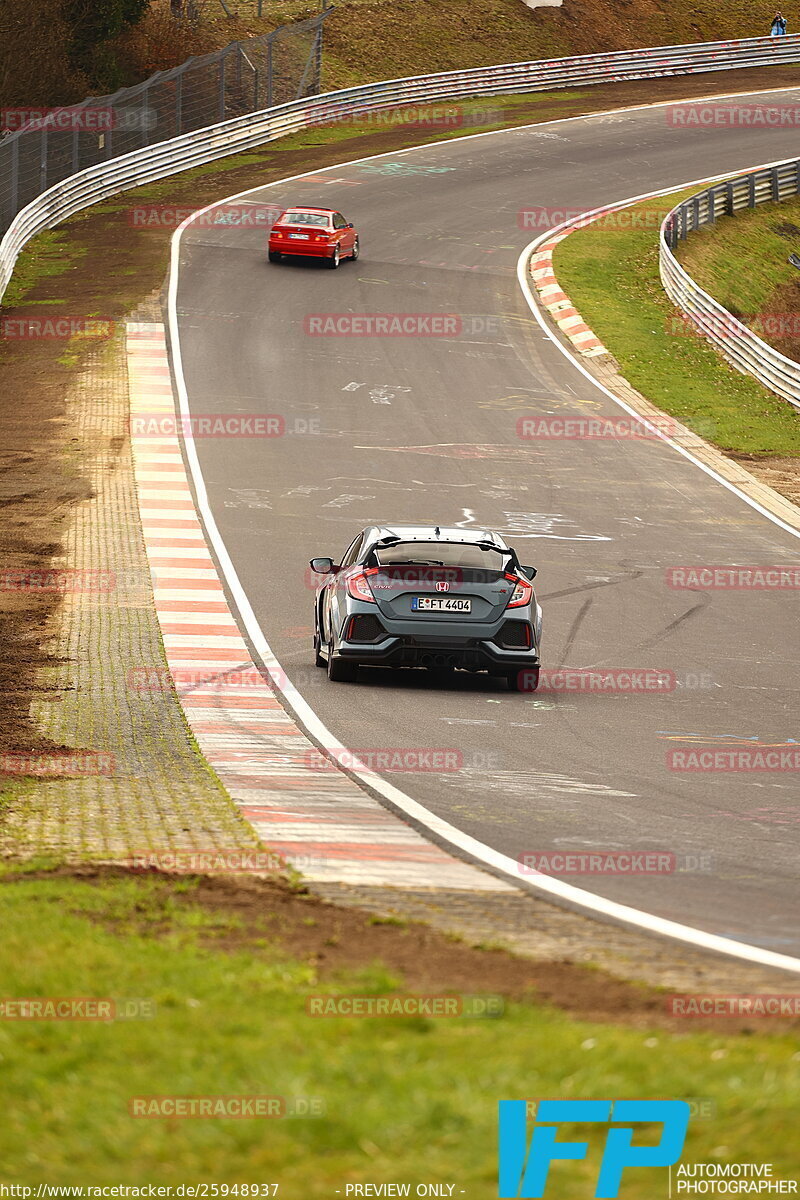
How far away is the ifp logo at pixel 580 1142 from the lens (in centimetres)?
424

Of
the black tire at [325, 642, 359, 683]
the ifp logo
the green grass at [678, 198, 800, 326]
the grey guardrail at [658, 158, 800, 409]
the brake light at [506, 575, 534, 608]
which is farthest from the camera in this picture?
the green grass at [678, 198, 800, 326]

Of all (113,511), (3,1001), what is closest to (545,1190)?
(3,1001)

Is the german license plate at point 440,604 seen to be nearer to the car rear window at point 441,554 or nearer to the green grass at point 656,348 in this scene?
the car rear window at point 441,554

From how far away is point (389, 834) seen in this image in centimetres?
932

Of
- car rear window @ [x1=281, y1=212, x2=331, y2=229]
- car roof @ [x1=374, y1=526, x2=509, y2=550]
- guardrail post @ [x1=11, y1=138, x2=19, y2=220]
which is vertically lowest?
car roof @ [x1=374, y1=526, x2=509, y2=550]

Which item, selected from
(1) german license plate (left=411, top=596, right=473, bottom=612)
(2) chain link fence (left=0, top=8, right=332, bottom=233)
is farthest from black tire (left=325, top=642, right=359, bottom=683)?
(2) chain link fence (left=0, top=8, right=332, bottom=233)

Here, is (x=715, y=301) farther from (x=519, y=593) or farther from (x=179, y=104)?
(x=519, y=593)

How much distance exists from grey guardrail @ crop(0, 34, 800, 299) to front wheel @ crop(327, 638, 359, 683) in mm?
25143

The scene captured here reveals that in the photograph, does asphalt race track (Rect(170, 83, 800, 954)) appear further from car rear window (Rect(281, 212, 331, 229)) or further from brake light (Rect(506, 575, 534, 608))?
car rear window (Rect(281, 212, 331, 229))

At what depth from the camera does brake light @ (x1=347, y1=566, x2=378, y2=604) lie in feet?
46.7

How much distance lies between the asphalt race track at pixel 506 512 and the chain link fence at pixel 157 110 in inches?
201

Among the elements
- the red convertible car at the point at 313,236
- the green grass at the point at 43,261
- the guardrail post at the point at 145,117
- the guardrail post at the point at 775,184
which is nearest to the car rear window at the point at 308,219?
the red convertible car at the point at 313,236

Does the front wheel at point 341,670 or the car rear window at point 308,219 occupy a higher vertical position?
the car rear window at point 308,219

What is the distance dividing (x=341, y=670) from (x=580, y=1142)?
10278 mm
